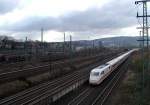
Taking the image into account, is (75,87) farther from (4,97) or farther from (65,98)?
(4,97)

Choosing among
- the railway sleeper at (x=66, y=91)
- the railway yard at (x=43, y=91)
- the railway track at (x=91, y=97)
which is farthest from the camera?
the railway track at (x=91, y=97)

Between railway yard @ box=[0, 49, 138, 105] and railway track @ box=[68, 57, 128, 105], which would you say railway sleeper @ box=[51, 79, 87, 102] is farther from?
railway track @ box=[68, 57, 128, 105]

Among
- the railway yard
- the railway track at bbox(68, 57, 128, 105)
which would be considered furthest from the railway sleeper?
the railway track at bbox(68, 57, 128, 105)

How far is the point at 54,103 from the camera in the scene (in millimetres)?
26281

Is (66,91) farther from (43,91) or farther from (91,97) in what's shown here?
(91,97)

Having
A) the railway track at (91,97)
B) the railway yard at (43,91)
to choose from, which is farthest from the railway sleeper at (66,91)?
the railway track at (91,97)

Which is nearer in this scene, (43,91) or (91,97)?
(91,97)

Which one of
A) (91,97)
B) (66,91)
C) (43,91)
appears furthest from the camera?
(43,91)

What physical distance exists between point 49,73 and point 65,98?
17.9 meters

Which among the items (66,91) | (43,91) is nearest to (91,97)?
(66,91)

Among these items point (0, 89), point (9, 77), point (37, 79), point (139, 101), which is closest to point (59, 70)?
point (37, 79)

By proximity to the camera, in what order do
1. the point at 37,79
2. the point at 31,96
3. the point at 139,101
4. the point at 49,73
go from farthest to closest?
1. the point at 49,73
2. the point at 37,79
3. the point at 31,96
4. the point at 139,101

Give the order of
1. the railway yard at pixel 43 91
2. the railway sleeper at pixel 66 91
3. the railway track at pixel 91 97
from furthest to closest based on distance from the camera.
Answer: the railway track at pixel 91 97 → the railway sleeper at pixel 66 91 → the railway yard at pixel 43 91

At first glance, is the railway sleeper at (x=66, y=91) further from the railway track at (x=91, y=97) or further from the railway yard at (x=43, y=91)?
the railway track at (x=91, y=97)
